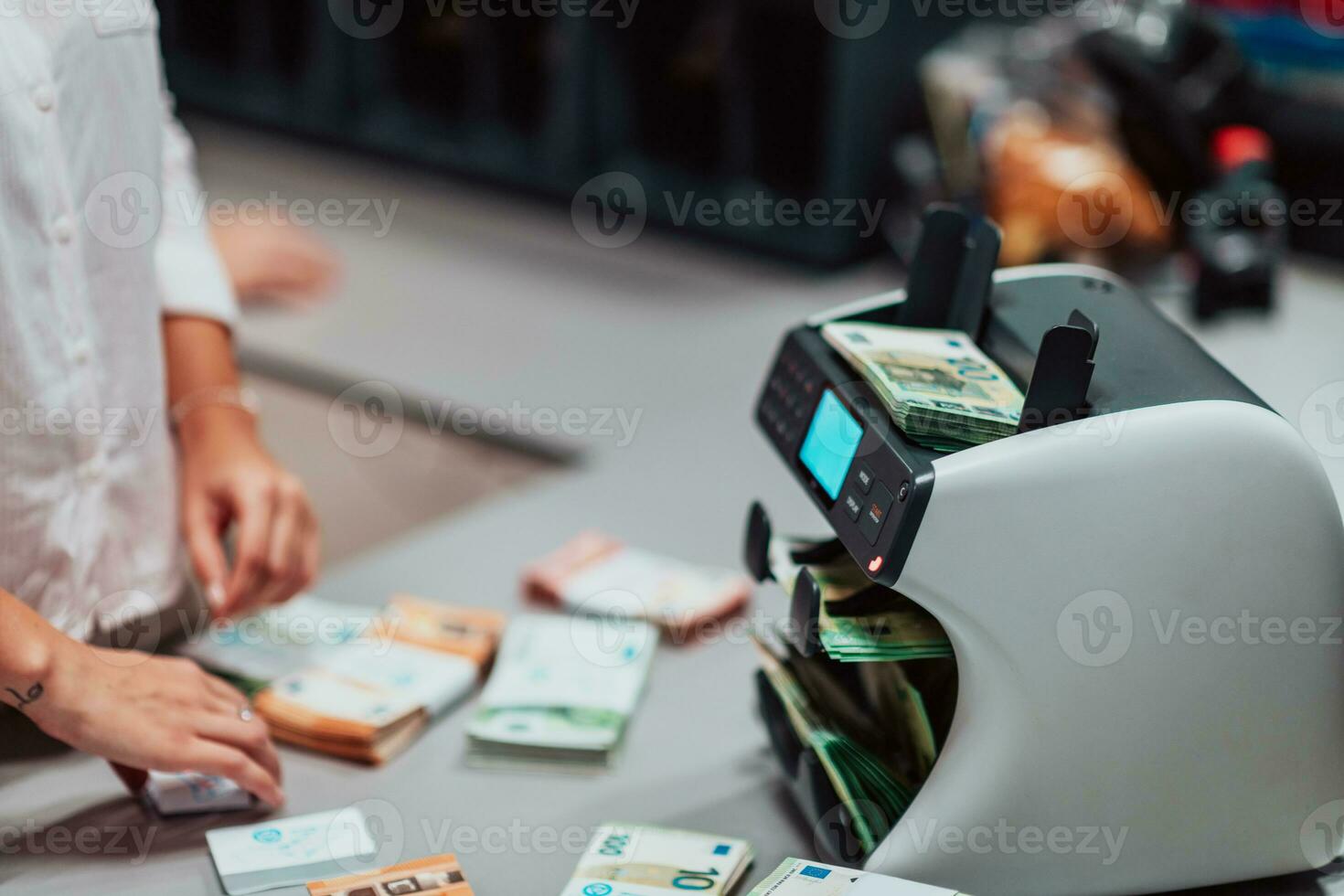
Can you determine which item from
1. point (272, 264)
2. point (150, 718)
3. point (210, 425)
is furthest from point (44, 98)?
point (272, 264)

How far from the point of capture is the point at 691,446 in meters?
1.58

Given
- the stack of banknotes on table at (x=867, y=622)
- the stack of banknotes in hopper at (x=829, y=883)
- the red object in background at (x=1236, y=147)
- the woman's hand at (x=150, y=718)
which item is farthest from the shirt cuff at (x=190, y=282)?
the red object in background at (x=1236, y=147)

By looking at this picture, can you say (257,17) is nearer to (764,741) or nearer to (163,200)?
(163,200)

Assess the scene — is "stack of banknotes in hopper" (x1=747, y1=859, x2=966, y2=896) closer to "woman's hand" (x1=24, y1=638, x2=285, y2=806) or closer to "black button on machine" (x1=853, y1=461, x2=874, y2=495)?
"black button on machine" (x1=853, y1=461, x2=874, y2=495)

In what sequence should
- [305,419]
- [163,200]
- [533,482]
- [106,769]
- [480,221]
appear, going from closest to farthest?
[106,769] < [163,200] < [533,482] < [480,221] < [305,419]

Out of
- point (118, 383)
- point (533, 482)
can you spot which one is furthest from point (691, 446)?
point (118, 383)

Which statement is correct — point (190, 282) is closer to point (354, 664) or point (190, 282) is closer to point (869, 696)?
point (354, 664)

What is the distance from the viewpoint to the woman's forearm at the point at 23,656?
0.88 m

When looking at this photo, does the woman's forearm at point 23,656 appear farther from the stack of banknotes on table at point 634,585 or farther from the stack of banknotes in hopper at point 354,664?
the stack of banknotes on table at point 634,585

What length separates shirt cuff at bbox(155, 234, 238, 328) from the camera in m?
1.18

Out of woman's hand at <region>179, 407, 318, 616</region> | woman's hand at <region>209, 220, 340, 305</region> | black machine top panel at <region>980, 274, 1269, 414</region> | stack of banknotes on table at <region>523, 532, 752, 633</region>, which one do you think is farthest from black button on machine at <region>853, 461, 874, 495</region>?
woman's hand at <region>209, 220, 340, 305</region>

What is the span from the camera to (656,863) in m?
0.89

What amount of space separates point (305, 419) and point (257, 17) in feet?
2.53

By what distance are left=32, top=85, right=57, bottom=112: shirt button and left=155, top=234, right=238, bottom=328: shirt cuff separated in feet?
0.69
